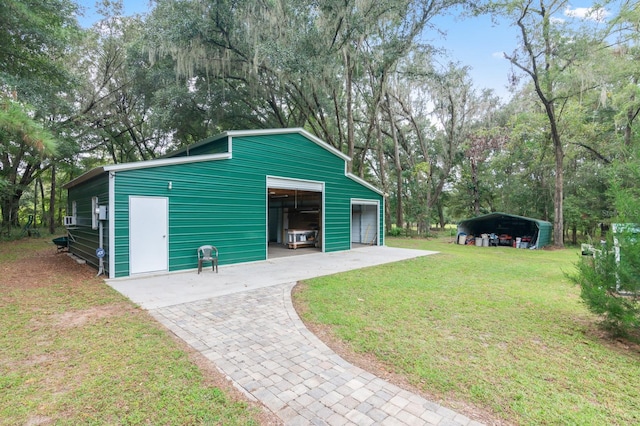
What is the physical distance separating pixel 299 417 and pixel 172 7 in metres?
13.7

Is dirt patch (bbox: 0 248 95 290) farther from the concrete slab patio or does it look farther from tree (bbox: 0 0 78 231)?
tree (bbox: 0 0 78 231)

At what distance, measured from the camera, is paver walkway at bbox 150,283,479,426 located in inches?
83.8

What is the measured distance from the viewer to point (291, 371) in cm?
273

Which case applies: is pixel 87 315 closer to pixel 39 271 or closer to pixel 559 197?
pixel 39 271

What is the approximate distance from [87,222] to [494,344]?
31.4 feet

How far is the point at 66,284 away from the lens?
19.5 feet

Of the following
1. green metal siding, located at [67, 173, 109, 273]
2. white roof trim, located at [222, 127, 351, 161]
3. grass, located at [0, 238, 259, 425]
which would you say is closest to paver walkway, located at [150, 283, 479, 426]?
grass, located at [0, 238, 259, 425]

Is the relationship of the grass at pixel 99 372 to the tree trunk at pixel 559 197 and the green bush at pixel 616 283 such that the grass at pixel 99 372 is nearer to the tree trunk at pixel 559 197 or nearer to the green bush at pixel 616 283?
the green bush at pixel 616 283

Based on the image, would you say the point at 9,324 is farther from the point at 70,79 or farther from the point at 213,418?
the point at 70,79

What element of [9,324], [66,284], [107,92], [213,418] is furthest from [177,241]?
[107,92]

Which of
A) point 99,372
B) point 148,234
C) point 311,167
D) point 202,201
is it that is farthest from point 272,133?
point 99,372

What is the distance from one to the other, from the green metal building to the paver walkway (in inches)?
112

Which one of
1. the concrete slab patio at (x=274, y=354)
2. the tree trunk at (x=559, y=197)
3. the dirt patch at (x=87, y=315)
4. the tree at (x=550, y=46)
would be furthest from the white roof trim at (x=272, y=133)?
the tree trunk at (x=559, y=197)

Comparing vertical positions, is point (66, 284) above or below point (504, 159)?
below
